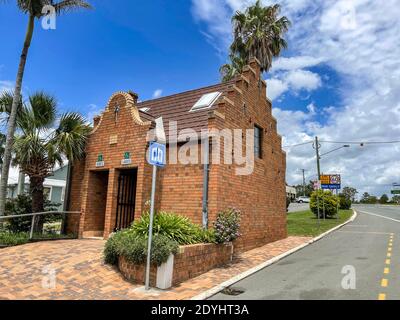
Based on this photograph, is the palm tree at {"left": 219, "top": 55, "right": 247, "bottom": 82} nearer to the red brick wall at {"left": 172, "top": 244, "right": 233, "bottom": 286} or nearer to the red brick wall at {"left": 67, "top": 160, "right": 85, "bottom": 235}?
the red brick wall at {"left": 67, "top": 160, "right": 85, "bottom": 235}

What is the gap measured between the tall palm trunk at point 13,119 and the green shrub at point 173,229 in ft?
20.7

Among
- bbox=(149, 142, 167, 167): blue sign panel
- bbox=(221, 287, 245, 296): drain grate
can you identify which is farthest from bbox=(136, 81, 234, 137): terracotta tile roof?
bbox=(221, 287, 245, 296): drain grate

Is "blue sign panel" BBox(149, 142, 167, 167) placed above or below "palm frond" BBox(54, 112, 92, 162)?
below

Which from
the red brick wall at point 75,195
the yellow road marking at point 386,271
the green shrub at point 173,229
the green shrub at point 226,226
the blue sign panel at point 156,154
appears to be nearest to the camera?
the blue sign panel at point 156,154

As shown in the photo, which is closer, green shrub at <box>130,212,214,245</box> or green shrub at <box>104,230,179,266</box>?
green shrub at <box>104,230,179,266</box>

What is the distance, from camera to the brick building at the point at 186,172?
10547 millimetres

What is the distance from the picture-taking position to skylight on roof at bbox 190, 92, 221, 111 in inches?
497

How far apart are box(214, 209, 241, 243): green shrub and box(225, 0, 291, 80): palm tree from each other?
1451 centimetres

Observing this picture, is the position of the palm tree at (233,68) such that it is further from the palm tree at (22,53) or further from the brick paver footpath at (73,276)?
the brick paver footpath at (73,276)

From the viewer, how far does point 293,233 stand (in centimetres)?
1712

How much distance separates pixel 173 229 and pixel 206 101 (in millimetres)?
6185

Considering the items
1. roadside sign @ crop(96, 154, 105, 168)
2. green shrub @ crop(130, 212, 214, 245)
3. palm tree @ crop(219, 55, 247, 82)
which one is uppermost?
palm tree @ crop(219, 55, 247, 82)

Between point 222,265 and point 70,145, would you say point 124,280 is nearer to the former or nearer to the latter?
point 222,265

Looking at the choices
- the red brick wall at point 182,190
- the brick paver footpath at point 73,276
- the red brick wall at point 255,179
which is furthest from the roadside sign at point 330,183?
the brick paver footpath at point 73,276
